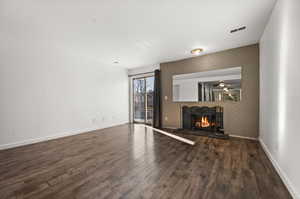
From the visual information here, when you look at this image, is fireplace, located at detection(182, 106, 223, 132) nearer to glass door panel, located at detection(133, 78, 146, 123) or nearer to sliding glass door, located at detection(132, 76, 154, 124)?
sliding glass door, located at detection(132, 76, 154, 124)

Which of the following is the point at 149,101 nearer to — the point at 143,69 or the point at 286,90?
the point at 143,69

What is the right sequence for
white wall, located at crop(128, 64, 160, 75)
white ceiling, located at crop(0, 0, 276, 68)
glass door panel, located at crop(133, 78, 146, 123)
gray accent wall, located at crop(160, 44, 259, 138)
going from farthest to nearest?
glass door panel, located at crop(133, 78, 146, 123) < white wall, located at crop(128, 64, 160, 75) < gray accent wall, located at crop(160, 44, 259, 138) < white ceiling, located at crop(0, 0, 276, 68)

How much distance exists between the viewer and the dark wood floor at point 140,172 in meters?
1.50

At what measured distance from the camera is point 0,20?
2.40 m

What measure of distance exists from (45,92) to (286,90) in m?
5.25

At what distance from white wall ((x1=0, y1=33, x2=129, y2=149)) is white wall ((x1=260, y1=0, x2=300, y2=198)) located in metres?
4.92

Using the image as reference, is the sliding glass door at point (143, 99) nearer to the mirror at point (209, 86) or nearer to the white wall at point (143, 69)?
the white wall at point (143, 69)

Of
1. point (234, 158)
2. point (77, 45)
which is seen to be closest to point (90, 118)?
point (77, 45)

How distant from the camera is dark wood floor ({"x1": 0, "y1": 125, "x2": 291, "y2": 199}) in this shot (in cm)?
150

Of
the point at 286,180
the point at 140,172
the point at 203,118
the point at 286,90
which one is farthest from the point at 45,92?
the point at 286,180

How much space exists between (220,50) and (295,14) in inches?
103

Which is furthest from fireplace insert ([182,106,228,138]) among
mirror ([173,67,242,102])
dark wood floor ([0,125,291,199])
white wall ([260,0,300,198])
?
white wall ([260,0,300,198])

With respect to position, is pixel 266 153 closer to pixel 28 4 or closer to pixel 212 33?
pixel 212 33

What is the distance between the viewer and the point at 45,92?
3.62m
